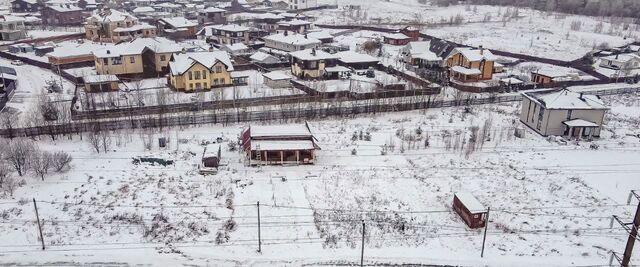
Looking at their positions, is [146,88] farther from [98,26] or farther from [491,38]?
[491,38]

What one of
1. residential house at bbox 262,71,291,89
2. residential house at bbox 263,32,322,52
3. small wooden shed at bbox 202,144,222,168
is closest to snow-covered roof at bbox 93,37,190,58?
residential house at bbox 262,71,291,89

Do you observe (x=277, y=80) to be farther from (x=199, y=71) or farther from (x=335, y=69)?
(x=335, y=69)

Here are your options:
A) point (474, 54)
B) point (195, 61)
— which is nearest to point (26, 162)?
point (195, 61)

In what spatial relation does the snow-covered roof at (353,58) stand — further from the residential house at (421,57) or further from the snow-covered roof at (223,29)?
the snow-covered roof at (223,29)

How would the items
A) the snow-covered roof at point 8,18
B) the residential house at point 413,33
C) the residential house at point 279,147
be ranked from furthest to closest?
the residential house at point 413,33
the snow-covered roof at point 8,18
the residential house at point 279,147

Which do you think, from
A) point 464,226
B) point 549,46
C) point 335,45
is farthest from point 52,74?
point 549,46

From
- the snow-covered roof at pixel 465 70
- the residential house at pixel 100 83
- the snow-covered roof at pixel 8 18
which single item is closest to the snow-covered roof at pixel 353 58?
Result: the snow-covered roof at pixel 465 70

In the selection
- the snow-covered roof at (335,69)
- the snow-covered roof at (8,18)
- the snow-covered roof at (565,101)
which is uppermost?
the snow-covered roof at (8,18)

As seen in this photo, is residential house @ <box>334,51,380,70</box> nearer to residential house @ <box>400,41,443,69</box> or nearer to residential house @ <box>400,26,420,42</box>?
residential house @ <box>400,41,443,69</box>
